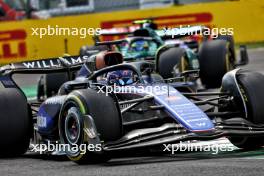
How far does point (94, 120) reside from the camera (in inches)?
316

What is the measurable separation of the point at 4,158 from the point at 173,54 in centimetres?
670

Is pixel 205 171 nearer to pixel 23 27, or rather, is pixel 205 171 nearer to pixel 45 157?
pixel 45 157

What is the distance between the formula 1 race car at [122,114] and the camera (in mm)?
8094

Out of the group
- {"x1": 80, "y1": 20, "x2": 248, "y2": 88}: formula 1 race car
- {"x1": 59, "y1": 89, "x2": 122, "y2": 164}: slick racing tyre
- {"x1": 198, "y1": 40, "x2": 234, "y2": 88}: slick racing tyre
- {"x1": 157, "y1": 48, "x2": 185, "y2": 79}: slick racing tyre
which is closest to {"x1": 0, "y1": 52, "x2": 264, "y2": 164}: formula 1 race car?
{"x1": 59, "y1": 89, "x2": 122, "y2": 164}: slick racing tyre

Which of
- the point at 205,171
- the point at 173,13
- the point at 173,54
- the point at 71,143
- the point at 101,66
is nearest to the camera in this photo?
the point at 205,171

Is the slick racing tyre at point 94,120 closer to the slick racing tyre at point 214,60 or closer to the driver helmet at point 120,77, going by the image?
the driver helmet at point 120,77

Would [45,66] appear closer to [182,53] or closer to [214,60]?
[182,53]

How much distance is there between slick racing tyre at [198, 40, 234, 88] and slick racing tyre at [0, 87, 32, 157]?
7152 mm

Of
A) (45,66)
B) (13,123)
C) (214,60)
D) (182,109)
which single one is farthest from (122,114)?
(214,60)

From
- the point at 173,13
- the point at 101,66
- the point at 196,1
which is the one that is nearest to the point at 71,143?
the point at 101,66

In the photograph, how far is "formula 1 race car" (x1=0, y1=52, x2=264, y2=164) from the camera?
8.09 meters

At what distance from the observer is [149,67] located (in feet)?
30.9

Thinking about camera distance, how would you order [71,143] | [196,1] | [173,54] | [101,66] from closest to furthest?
[71,143], [101,66], [173,54], [196,1]

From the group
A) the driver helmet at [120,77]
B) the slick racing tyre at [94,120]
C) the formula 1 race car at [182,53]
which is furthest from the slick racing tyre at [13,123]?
the formula 1 race car at [182,53]
